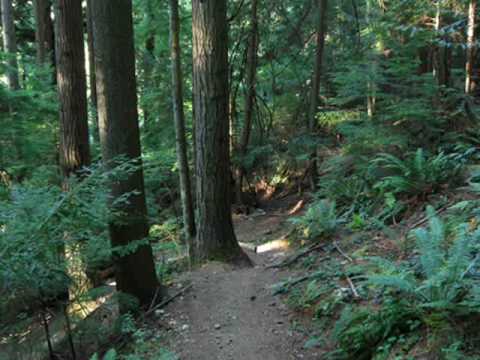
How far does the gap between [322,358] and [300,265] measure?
2.68 m

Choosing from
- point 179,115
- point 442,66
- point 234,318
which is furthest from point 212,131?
point 442,66

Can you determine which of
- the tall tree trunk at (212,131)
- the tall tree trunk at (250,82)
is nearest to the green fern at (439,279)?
the tall tree trunk at (212,131)

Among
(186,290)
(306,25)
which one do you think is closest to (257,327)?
(186,290)

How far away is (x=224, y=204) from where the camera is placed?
7141 mm

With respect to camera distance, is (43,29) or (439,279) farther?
(43,29)

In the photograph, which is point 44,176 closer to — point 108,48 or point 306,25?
point 108,48

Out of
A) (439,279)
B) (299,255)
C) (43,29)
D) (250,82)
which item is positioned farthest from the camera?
(43,29)

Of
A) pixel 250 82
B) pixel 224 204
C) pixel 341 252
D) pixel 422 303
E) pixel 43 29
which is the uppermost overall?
pixel 43 29

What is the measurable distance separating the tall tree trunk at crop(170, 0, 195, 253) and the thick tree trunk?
7.60 feet

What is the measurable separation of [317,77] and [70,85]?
6.87 meters

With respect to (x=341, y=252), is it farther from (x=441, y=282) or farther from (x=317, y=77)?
(x=317, y=77)

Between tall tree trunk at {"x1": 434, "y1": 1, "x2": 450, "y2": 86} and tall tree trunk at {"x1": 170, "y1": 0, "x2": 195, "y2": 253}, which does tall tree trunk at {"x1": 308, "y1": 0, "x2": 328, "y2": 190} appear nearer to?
tall tree trunk at {"x1": 434, "y1": 1, "x2": 450, "y2": 86}

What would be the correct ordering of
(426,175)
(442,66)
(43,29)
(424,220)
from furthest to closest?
(43,29), (442,66), (426,175), (424,220)

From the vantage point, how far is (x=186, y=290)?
6160 mm
